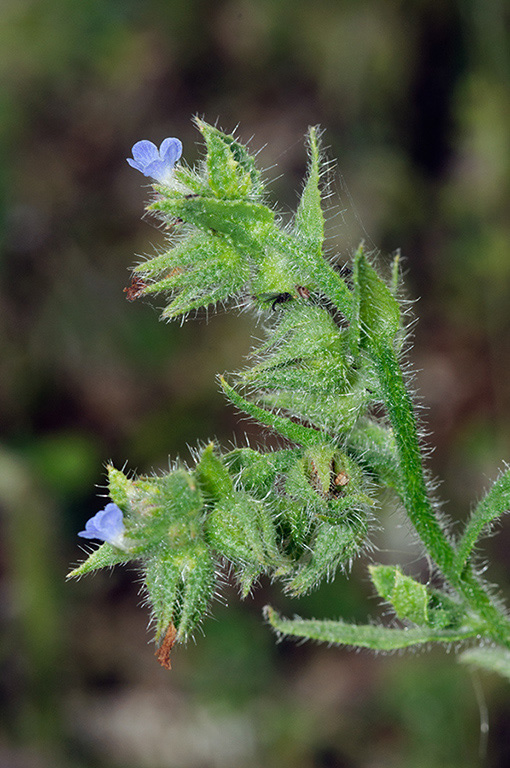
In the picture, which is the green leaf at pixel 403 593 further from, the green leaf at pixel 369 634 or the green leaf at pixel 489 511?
the green leaf at pixel 489 511

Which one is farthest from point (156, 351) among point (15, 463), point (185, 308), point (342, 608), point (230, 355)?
point (185, 308)

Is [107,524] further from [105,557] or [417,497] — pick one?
[417,497]

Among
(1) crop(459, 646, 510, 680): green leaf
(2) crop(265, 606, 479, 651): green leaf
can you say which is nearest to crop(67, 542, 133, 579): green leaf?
(2) crop(265, 606, 479, 651): green leaf

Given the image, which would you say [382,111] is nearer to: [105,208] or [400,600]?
[105,208]

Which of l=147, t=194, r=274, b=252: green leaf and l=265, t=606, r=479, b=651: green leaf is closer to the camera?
l=147, t=194, r=274, b=252: green leaf

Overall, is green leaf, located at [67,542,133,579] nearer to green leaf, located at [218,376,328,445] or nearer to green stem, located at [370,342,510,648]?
green leaf, located at [218,376,328,445]

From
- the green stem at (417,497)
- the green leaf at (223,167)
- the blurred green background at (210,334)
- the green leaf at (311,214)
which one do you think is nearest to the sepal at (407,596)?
the green stem at (417,497)

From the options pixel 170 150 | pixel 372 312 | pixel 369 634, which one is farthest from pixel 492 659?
pixel 170 150
